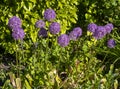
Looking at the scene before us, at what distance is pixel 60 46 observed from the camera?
3797 millimetres

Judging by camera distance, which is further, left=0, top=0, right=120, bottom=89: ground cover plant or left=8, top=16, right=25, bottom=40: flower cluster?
left=0, top=0, right=120, bottom=89: ground cover plant

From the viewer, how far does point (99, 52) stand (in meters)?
4.53

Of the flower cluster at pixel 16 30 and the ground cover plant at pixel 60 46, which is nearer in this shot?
the flower cluster at pixel 16 30

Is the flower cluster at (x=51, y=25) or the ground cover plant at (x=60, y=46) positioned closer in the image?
the flower cluster at (x=51, y=25)

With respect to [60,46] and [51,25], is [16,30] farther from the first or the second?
[60,46]

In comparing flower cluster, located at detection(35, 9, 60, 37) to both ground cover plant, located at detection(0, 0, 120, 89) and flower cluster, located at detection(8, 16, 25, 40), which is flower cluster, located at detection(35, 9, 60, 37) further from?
flower cluster, located at detection(8, 16, 25, 40)

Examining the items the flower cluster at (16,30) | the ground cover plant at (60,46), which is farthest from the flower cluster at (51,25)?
the flower cluster at (16,30)

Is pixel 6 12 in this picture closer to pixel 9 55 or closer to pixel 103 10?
pixel 9 55

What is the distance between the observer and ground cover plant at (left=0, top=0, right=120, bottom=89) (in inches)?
137

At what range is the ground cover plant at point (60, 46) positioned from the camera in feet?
11.4

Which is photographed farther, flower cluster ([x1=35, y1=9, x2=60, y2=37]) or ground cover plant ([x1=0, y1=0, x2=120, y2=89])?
ground cover plant ([x1=0, y1=0, x2=120, y2=89])

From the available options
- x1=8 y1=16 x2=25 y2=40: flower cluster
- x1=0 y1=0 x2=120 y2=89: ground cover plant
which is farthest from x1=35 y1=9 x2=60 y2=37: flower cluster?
x1=8 y1=16 x2=25 y2=40: flower cluster

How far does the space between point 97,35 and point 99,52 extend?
3.81ft

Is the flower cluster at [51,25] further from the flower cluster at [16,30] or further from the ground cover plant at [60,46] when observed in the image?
the flower cluster at [16,30]
